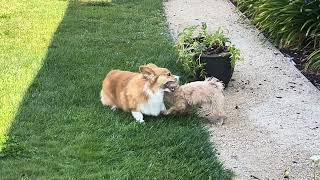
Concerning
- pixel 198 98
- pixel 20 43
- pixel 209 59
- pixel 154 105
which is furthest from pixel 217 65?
pixel 20 43

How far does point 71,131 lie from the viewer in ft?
15.6

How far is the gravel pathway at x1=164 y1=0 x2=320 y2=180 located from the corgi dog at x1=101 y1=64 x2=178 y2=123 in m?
0.58

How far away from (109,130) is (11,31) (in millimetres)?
3953

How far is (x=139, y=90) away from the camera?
15.9 feet

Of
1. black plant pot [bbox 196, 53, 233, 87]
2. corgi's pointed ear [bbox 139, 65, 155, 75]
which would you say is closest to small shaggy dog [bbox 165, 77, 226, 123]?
corgi's pointed ear [bbox 139, 65, 155, 75]

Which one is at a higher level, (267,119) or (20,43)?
(267,119)

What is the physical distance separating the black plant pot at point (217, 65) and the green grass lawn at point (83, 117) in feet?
2.11

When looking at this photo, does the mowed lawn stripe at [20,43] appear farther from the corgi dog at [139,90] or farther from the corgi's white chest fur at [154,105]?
the corgi's white chest fur at [154,105]

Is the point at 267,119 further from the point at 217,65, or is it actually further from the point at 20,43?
the point at 20,43

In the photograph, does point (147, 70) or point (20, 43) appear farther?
point (20, 43)

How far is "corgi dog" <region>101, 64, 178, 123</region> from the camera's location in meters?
4.73

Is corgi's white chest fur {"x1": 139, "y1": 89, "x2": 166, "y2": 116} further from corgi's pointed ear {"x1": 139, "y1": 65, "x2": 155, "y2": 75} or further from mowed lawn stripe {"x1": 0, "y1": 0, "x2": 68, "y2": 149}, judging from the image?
mowed lawn stripe {"x1": 0, "y1": 0, "x2": 68, "y2": 149}

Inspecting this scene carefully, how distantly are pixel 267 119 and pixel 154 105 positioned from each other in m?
1.08

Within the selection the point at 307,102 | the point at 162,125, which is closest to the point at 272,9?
the point at 307,102
